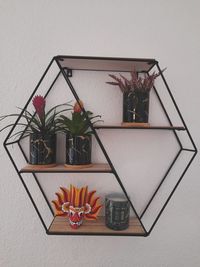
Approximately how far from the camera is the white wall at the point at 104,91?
0.85 m

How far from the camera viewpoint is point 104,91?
2.85 feet

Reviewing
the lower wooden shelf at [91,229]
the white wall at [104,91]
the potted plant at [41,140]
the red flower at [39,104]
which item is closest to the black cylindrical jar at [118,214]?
the lower wooden shelf at [91,229]

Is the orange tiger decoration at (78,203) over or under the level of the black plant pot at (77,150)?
under

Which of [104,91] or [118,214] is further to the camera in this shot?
[104,91]

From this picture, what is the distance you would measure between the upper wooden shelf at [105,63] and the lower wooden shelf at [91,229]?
23.9 inches

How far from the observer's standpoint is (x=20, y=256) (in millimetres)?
896

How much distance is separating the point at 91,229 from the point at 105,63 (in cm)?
61

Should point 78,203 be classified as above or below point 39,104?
below

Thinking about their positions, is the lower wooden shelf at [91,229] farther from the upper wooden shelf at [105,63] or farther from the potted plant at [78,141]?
the upper wooden shelf at [105,63]

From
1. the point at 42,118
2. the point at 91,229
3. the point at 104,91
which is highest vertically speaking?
the point at 104,91

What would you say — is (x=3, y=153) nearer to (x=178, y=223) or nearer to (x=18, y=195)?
(x=18, y=195)

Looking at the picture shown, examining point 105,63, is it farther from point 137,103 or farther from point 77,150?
point 77,150

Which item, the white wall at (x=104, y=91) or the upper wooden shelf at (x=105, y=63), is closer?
the upper wooden shelf at (x=105, y=63)

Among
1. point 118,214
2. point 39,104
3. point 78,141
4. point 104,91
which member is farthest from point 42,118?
point 118,214
